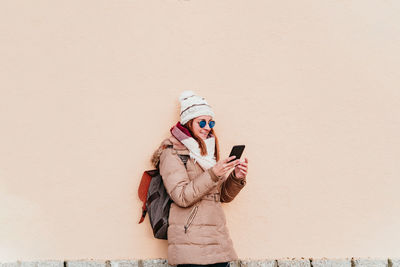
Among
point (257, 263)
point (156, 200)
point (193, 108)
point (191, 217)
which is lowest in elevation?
point (257, 263)

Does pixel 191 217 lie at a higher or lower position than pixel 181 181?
lower

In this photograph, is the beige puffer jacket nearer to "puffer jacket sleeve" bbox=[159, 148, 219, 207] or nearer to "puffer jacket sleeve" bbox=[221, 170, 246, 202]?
"puffer jacket sleeve" bbox=[159, 148, 219, 207]

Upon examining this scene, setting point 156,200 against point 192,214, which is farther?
→ point 156,200

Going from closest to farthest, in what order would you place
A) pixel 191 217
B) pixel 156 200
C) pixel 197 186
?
pixel 197 186 < pixel 191 217 < pixel 156 200

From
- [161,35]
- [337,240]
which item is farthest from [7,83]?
[337,240]

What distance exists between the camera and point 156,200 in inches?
152

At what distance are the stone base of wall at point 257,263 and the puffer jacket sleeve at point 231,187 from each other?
1.93 ft

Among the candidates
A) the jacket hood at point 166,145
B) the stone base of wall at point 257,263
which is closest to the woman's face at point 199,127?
the jacket hood at point 166,145

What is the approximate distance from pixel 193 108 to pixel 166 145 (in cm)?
36

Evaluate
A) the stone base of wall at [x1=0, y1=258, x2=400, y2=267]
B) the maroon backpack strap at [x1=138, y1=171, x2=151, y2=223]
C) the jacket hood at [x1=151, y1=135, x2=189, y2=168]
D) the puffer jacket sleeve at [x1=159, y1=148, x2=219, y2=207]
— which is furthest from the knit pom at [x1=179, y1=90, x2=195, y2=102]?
the stone base of wall at [x1=0, y1=258, x2=400, y2=267]

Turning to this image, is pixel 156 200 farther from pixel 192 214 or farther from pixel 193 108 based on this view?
pixel 193 108

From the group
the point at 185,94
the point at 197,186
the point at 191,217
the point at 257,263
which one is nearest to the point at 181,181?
the point at 197,186

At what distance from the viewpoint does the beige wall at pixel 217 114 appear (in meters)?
4.18

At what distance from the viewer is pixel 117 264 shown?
4.11 meters
